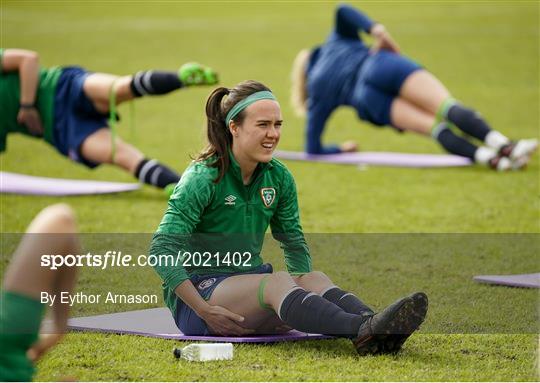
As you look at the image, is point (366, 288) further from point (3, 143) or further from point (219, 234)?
point (3, 143)

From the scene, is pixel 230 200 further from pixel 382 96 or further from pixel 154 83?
pixel 382 96

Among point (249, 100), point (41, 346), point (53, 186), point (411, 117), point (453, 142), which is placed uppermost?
point (249, 100)

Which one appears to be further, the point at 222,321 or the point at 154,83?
the point at 154,83

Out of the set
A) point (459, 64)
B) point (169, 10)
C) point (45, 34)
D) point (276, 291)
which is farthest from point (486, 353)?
point (169, 10)

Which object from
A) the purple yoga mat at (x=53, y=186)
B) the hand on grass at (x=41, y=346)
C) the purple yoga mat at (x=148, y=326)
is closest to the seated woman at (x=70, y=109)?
the purple yoga mat at (x=53, y=186)

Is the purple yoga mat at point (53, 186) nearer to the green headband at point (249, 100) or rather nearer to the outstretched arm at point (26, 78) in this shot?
the outstretched arm at point (26, 78)

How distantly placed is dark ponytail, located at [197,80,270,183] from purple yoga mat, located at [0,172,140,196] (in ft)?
12.3

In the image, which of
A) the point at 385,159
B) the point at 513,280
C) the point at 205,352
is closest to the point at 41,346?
the point at 205,352

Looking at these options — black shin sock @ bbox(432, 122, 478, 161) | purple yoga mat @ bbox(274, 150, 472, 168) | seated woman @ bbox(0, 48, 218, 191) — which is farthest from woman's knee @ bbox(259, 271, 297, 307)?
purple yoga mat @ bbox(274, 150, 472, 168)

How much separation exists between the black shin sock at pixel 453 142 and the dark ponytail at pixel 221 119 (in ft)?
16.7

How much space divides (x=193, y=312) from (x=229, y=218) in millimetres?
390

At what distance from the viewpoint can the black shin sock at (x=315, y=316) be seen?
4312 millimetres

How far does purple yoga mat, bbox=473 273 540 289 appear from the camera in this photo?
5672mm

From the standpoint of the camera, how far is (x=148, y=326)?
4.77 m
